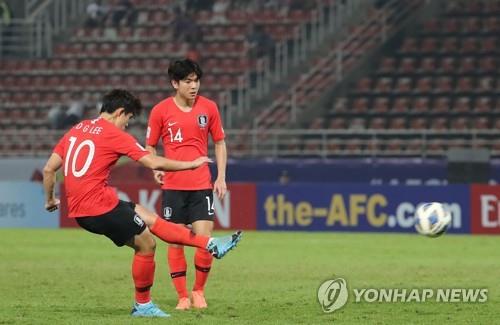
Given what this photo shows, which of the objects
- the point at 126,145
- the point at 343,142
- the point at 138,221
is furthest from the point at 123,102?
the point at 343,142

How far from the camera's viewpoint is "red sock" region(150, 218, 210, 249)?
11336 millimetres

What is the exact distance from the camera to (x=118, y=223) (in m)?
11.0

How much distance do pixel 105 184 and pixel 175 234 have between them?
75cm

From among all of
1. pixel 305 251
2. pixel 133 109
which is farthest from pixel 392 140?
pixel 133 109

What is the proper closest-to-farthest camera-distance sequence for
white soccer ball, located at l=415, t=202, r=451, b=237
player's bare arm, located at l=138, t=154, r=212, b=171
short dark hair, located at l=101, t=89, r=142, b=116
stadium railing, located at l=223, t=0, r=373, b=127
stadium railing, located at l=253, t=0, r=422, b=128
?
player's bare arm, located at l=138, t=154, r=212, b=171 → short dark hair, located at l=101, t=89, r=142, b=116 → white soccer ball, located at l=415, t=202, r=451, b=237 → stadium railing, located at l=253, t=0, r=422, b=128 → stadium railing, located at l=223, t=0, r=373, b=127

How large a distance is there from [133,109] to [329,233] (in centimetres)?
1507

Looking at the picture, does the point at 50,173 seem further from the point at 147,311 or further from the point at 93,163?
the point at 147,311

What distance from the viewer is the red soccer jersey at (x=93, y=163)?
11.1 metres

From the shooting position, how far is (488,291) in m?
13.6

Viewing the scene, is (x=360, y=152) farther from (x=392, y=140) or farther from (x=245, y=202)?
(x=245, y=202)

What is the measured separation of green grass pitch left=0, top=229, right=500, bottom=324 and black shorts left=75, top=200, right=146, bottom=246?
0.72 m

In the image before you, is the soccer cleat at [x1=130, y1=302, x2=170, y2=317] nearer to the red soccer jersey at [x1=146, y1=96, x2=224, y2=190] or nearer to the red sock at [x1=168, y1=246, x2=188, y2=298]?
the red sock at [x1=168, y1=246, x2=188, y2=298]

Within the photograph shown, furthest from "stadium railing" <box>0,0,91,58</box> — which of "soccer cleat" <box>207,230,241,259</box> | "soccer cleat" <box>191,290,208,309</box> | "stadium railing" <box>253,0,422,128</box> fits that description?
"soccer cleat" <box>207,230,241,259</box>

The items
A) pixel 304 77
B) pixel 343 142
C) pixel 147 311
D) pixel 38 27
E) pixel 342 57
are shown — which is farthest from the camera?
pixel 38 27
